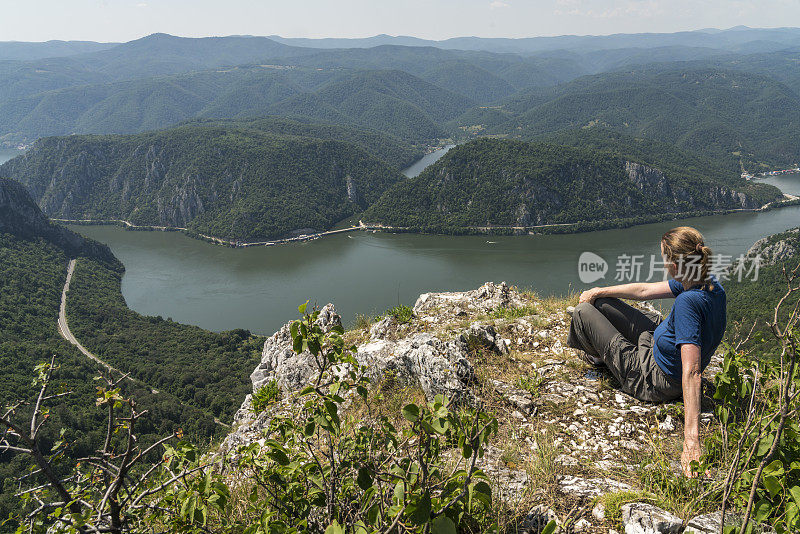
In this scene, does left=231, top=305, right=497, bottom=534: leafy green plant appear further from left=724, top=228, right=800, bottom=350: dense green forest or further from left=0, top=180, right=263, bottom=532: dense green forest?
left=724, top=228, right=800, bottom=350: dense green forest

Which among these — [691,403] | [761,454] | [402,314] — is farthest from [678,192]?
[761,454]

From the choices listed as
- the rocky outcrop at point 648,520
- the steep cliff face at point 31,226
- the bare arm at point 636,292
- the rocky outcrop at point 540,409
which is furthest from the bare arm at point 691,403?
the steep cliff face at point 31,226

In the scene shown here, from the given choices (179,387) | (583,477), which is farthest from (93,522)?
(179,387)

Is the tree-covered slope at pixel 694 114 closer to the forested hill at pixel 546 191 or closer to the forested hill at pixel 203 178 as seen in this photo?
the forested hill at pixel 546 191

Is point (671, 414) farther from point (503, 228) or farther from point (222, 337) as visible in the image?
point (503, 228)

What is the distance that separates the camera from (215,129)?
109688 mm

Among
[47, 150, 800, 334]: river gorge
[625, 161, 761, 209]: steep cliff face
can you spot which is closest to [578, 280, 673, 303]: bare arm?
[47, 150, 800, 334]: river gorge

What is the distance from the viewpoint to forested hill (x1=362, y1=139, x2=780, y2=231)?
80875 millimetres

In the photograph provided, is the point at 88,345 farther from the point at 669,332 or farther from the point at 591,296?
the point at 669,332

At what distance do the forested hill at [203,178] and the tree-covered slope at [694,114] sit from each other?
79.4 m

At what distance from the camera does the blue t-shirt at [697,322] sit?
2814 millimetres

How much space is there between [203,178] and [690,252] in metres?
108

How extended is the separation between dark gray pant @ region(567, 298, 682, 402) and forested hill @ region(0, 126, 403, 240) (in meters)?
83.3

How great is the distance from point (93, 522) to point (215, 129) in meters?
123
